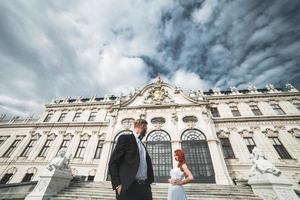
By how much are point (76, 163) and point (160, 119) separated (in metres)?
11.7

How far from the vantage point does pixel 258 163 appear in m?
8.31

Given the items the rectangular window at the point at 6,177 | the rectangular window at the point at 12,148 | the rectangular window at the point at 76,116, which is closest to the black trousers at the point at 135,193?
the rectangular window at the point at 76,116

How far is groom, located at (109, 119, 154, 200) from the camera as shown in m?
2.36

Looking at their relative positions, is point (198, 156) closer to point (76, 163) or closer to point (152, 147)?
point (152, 147)

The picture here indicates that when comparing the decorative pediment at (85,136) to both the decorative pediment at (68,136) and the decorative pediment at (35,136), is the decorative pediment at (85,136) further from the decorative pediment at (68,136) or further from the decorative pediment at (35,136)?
the decorative pediment at (35,136)

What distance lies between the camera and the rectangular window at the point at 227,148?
16.7 meters

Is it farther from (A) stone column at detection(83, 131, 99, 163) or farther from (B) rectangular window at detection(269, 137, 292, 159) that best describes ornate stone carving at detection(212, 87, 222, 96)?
(A) stone column at detection(83, 131, 99, 163)

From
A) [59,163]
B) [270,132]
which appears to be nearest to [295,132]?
[270,132]

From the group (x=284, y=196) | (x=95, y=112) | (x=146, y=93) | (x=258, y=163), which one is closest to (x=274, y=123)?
(x=258, y=163)

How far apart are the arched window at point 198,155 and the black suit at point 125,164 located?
13640 mm

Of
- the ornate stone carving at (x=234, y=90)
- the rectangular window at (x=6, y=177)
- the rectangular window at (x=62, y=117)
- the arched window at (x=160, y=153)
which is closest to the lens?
the arched window at (x=160, y=153)

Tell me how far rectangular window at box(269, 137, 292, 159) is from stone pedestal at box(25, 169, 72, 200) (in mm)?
21221

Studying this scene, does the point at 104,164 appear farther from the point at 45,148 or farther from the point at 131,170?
the point at 131,170

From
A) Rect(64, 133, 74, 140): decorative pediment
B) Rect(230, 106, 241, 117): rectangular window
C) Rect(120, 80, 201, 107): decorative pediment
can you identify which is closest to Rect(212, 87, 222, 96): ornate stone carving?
Rect(230, 106, 241, 117): rectangular window
